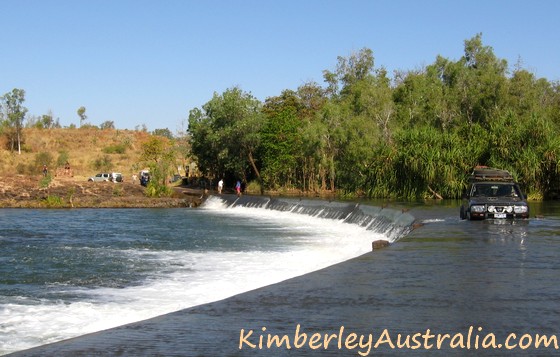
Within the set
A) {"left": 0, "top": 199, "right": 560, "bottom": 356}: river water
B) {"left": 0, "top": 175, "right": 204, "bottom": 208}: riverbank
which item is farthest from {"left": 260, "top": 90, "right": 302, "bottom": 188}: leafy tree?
{"left": 0, "top": 199, "right": 560, "bottom": 356}: river water

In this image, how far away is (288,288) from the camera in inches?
534

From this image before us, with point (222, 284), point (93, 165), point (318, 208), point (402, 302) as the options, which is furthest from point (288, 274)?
point (93, 165)

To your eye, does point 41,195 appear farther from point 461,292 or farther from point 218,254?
point 461,292

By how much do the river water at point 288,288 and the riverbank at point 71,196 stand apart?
90.2 ft

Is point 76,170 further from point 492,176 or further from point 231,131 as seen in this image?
point 492,176

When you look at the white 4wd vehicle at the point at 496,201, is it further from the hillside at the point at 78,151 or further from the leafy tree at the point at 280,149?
the hillside at the point at 78,151

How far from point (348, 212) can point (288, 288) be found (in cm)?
2511

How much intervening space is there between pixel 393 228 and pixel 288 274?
433 inches

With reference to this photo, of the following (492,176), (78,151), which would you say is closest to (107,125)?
(78,151)

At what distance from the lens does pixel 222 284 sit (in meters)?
16.3

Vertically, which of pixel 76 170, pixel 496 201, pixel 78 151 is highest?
pixel 78 151

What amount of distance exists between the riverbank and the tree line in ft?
37.5

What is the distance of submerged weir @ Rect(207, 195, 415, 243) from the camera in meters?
28.4

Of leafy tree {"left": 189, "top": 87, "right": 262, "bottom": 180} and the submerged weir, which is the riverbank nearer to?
the submerged weir
